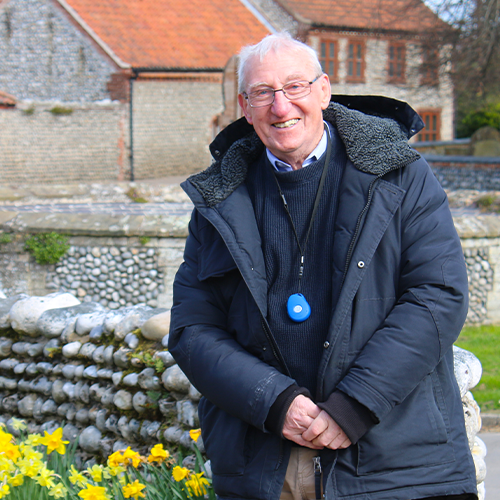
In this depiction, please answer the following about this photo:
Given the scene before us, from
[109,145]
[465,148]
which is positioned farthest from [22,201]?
[465,148]

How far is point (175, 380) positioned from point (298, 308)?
161cm

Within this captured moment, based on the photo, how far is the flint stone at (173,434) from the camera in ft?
11.4

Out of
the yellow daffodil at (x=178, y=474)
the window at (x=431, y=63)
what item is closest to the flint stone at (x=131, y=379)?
the yellow daffodil at (x=178, y=474)

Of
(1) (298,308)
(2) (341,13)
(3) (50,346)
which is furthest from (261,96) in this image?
(2) (341,13)

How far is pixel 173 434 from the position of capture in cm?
350

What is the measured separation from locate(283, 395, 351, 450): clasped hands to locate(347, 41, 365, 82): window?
28.1 metres

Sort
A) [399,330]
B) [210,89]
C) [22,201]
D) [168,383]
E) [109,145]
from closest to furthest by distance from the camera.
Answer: [399,330], [168,383], [22,201], [109,145], [210,89]

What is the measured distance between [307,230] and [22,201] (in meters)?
13.5

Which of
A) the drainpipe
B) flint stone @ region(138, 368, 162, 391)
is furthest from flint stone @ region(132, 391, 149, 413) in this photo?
the drainpipe

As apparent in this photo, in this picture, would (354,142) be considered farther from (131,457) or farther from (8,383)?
(8,383)

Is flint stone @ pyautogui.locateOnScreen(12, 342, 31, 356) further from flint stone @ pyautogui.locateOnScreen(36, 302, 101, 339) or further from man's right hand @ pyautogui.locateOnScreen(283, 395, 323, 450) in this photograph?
man's right hand @ pyautogui.locateOnScreen(283, 395, 323, 450)

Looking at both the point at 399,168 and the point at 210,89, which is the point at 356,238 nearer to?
the point at 399,168

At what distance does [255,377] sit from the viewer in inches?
78.7

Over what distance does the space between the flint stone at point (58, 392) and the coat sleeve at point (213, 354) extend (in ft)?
7.44
